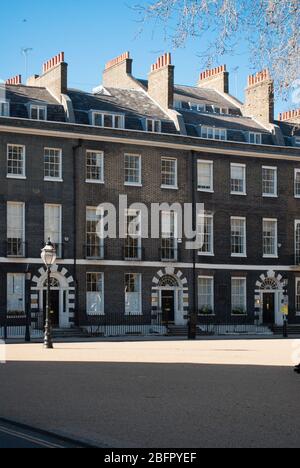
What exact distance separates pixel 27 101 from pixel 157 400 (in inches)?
1330

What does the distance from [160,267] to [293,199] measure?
401 inches

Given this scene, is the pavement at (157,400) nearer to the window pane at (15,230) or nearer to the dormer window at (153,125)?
the window pane at (15,230)

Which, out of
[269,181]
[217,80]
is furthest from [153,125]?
[217,80]

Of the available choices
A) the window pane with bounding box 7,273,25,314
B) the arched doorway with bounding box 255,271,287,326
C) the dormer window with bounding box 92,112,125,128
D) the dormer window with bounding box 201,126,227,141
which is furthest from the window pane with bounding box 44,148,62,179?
the arched doorway with bounding box 255,271,287,326

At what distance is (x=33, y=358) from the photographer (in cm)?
2472

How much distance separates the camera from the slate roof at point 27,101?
45.4m

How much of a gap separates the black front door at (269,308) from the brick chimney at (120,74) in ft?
50.9

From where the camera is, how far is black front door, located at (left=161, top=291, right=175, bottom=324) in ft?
158

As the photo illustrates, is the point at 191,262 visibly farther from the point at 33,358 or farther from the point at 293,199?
the point at 33,358

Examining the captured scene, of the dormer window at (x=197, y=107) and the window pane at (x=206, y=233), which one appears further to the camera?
the dormer window at (x=197, y=107)

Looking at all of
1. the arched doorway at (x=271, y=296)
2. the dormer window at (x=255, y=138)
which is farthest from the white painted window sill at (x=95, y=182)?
the arched doorway at (x=271, y=296)

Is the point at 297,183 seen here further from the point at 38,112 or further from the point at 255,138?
the point at 38,112

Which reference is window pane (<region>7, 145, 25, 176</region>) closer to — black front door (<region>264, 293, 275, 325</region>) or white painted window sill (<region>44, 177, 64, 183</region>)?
white painted window sill (<region>44, 177, 64, 183</region>)
